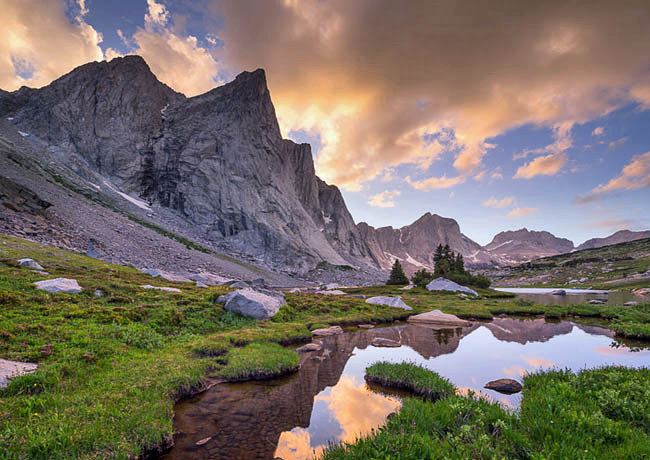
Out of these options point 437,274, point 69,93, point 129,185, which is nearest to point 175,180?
point 129,185

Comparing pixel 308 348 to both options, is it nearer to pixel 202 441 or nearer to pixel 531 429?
pixel 202 441

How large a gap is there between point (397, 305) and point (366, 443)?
35.4 meters

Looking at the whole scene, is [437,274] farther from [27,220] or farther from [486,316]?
[27,220]

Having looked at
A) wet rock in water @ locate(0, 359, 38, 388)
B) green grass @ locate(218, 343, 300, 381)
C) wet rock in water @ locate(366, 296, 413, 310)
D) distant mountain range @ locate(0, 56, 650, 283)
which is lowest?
wet rock in water @ locate(366, 296, 413, 310)

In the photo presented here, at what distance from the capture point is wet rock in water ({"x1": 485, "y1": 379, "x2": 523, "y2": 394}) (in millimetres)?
12570

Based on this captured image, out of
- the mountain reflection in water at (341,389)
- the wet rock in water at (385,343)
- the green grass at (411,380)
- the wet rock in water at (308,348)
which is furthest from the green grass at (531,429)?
the wet rock in water at (385,343)

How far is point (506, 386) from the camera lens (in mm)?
12742

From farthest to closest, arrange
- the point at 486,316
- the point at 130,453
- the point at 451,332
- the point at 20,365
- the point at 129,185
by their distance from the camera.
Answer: the point at 129,185 → the point at 486,316 → the point at 451,332 → the point at 20,365 → the point at 130,453

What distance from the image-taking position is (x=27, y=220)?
156 ft

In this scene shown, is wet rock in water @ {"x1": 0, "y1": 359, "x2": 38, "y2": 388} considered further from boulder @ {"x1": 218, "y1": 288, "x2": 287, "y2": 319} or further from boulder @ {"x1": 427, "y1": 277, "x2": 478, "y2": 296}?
boulder @ {"x1": 427, "y1": 277, "x2": 478, "y2": 296}

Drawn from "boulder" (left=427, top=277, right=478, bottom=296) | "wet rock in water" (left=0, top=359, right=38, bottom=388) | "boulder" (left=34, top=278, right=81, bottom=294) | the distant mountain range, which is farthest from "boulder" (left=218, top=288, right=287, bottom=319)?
the distant mountain range

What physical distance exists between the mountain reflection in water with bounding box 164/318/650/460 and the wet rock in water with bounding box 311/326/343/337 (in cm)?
118

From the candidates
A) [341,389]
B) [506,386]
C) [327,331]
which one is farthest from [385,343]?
[506,386]

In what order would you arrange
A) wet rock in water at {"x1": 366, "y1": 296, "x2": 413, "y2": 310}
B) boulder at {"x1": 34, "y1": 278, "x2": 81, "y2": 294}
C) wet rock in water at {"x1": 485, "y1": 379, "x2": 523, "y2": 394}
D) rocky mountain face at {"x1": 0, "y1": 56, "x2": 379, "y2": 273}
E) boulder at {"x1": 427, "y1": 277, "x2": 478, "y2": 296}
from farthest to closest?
rocky mountain face at {"x1": 0, "y1": 56, "x2": 379, "y2": 273}, boulder at {"x1": 427, "y1": 277, "x2": 478, "y2": 296}, wet rock in water at {"x1": 366, "y1": 296, "x2": 413, "y2": 310}, boulder at {"x1": 34, "y1": 278, "x2": 81, "y2": 294}, wet rock in water at {"x1": 485, "y1": 379, "x2": 523, "y2": 394}
